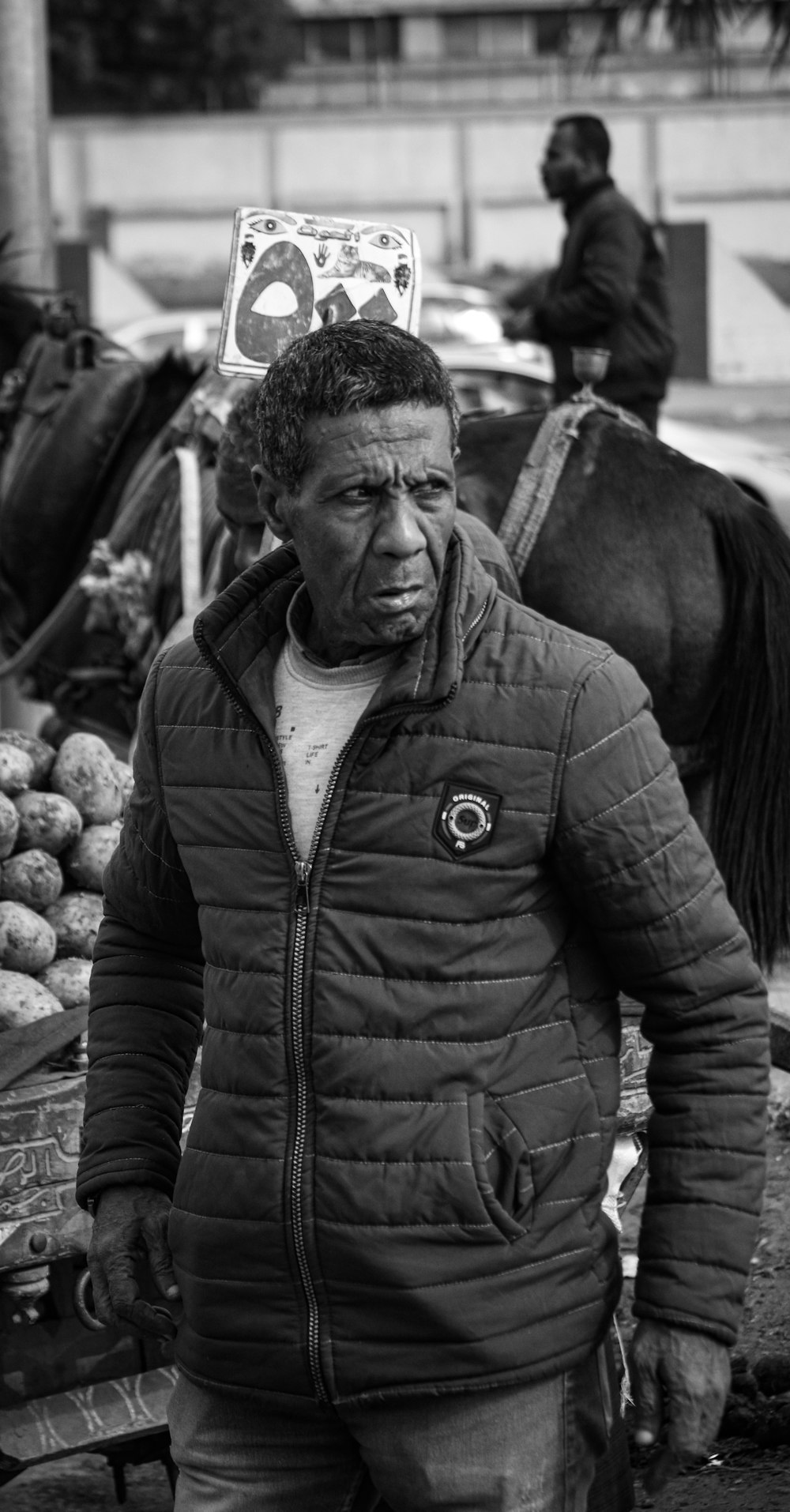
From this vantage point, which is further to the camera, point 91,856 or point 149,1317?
point 91,856

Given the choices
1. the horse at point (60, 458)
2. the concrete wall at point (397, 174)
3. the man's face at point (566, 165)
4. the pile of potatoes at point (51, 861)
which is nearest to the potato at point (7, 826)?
the pile of potatoes at point (51, 861)

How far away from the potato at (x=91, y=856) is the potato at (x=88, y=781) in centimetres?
8

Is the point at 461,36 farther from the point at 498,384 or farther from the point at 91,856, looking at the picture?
the point at 91,856

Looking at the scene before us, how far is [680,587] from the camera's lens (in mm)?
3951

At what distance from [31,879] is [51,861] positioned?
0.20 ft

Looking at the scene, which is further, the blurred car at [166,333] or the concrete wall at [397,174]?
the concrete wall at [397,174]

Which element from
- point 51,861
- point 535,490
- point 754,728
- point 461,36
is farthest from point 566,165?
point 461,36

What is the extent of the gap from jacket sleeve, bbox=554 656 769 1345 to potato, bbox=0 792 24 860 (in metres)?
1.54

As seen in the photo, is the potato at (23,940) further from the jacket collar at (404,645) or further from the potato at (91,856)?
the jacket collar at (404,645)

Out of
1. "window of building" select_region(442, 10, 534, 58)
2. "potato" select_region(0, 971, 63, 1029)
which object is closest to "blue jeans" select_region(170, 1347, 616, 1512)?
"potato" select_region(0, 971, 63, 1029)

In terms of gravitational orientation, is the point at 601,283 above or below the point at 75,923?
above

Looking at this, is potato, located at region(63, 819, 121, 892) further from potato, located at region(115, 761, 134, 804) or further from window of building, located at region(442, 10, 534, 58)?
window of building, located at region(442, 10, 534, 58)

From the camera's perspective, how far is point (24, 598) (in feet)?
20.1

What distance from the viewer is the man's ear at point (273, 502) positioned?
182 cm
